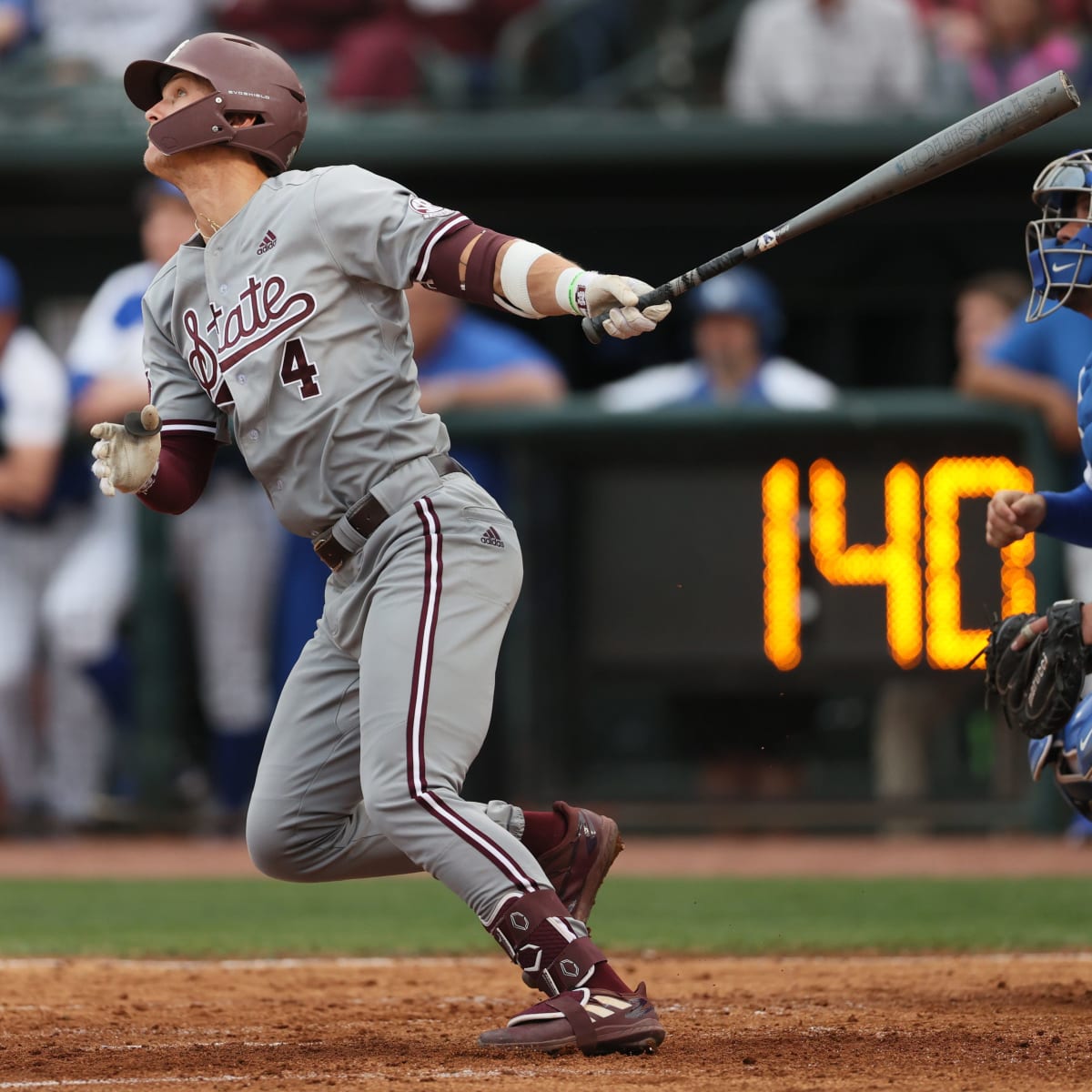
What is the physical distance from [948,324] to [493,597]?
23.8ft

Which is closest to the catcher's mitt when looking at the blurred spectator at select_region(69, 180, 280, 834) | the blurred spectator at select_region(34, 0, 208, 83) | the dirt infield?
the dirt infield

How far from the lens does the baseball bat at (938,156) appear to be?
352cm

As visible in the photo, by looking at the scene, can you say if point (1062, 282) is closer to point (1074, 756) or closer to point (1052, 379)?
point (1074, 756)

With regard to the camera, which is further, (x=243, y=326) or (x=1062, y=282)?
(x=1062, y=282)

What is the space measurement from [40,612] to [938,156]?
4.97 meters

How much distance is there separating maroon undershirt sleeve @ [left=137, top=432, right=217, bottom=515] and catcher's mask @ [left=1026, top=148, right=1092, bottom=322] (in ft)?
5.58

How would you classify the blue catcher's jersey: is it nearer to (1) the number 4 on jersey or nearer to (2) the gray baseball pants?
(2) the gray baseball pants

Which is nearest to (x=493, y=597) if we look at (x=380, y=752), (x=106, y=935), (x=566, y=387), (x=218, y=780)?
(x=380, y=752)

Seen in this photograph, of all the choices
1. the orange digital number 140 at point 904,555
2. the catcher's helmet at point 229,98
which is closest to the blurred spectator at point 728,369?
the orange digital number 140 at point 904,555

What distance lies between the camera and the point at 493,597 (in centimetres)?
357

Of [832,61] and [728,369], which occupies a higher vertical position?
[832,61]

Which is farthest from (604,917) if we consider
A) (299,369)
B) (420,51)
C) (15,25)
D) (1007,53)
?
(15,25)

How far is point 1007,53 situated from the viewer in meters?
9.47

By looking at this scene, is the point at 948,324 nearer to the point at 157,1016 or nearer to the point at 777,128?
the point at 777,128
